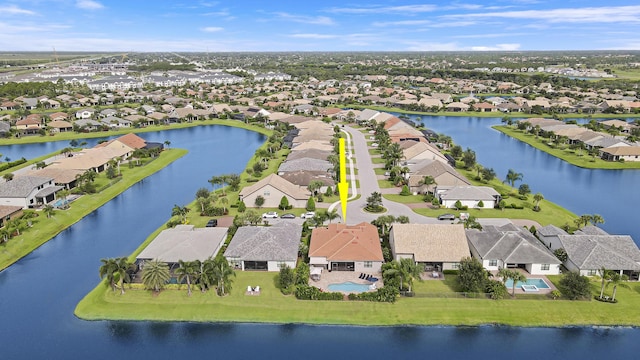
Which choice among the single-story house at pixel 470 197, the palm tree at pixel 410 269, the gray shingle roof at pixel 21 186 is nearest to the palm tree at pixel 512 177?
the single-story house at pixel 470 197

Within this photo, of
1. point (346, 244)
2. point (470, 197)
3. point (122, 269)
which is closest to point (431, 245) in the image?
point (346, 244)

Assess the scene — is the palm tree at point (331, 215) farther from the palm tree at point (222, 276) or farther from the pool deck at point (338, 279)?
the palm tree at point (222, 276)

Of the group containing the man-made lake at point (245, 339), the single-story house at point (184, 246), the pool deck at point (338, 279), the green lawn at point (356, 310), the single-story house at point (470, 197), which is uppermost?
the single-story house at point (470, 197)

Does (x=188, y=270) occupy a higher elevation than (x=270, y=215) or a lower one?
higher

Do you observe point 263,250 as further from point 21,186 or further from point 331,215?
point 21,186

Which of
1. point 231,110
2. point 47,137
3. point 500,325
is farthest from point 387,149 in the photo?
point 47,137

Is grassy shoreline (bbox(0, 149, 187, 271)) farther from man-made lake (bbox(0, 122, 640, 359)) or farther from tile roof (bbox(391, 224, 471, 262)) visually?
tile roof (bbox(391, 224, 471, 262))
